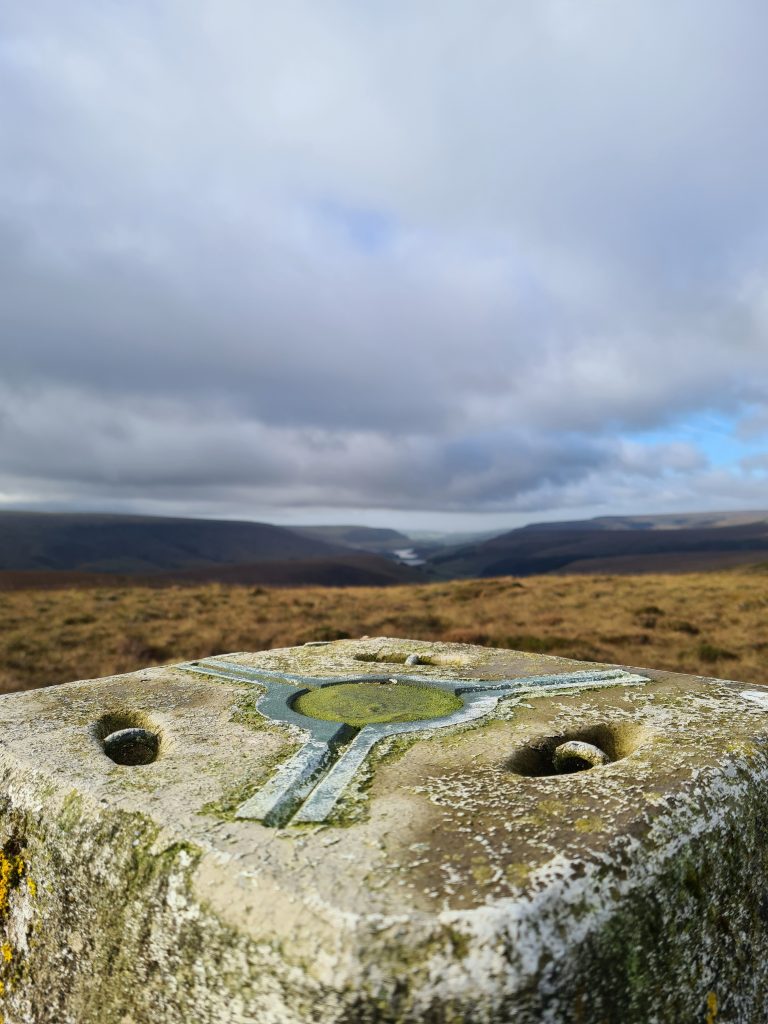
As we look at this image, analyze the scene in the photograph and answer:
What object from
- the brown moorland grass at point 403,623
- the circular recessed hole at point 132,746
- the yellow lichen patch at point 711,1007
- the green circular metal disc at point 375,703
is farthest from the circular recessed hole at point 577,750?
the brown moorland grass at point 403,623

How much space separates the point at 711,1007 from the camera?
6.79 feet

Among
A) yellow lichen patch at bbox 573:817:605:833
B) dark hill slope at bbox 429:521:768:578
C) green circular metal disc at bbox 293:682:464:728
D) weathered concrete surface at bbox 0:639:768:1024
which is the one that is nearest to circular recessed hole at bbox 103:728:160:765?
weathered concrete surface at bbox 0:639:768:1024

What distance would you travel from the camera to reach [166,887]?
2.01 meters

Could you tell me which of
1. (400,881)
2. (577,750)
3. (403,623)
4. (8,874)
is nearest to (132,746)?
(8,874)

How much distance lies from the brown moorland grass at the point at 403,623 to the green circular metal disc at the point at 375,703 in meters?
7.11

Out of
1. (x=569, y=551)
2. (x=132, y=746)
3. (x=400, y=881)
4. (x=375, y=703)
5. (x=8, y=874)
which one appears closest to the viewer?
(x=400, y=881)

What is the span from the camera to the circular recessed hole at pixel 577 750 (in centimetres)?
294

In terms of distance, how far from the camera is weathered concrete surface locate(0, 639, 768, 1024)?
163cm

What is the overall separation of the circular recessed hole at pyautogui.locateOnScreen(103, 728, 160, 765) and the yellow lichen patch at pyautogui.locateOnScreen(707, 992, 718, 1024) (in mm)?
2577

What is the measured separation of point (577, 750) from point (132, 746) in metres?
2.33

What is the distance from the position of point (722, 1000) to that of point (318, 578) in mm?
50634

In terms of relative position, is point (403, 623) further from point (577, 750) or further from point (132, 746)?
point (577, 750)

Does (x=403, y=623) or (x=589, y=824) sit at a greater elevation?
(x=589, y=824)

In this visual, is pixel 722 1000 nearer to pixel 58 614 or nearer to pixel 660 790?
pixel 660 790
